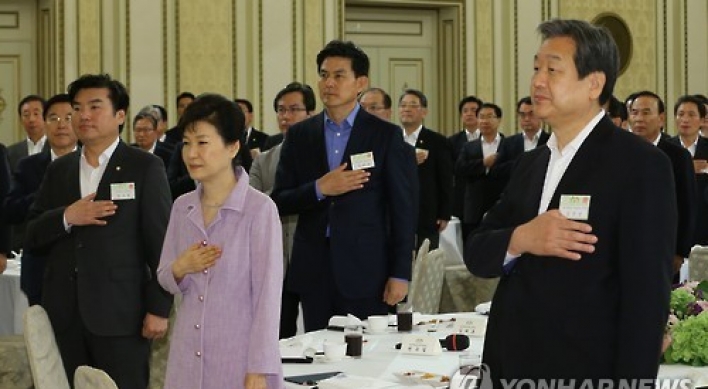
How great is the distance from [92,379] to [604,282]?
1.09 m

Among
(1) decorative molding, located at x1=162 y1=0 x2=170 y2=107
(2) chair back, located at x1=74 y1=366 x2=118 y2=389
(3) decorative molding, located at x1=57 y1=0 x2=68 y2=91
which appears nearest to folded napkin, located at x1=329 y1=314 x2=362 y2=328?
(2) chair back, located at x1=74 y1=366 x2=118 y2=389

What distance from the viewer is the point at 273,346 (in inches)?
124

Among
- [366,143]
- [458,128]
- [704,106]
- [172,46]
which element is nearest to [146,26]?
[172,46]

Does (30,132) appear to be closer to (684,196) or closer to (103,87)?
(103,87)

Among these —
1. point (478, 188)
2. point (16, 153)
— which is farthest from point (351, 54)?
point (478, 188)

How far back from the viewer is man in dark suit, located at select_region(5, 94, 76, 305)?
4852 millimetres

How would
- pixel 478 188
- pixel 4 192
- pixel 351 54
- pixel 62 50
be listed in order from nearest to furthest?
1. pixel 351 54
2. pixel 4 192
3. pixel 478 188
4. pixel 62 50

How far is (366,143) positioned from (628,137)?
7.49 feet

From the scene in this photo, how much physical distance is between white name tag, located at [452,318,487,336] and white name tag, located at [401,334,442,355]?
40 cm

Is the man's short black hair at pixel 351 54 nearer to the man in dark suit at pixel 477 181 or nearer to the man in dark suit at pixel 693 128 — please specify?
the man in dark suit at pixel 693 128

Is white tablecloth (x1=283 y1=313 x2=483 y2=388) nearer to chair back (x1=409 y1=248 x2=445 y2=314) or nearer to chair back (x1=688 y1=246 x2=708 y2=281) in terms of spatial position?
chair back (x1=409 y1=248 x2=445 y2=314)

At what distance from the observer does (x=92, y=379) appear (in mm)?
2582

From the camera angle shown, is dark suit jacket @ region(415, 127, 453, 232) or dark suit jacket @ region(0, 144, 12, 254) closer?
dark suit jacket @ region(0, 144, 12, 254)

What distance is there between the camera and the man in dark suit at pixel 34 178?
4852 millimetres
